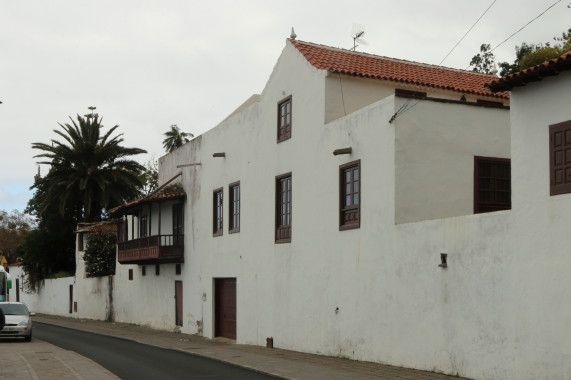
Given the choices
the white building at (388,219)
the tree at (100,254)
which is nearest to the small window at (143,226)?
the white building at (388,219)

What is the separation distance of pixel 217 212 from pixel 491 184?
12035 mm

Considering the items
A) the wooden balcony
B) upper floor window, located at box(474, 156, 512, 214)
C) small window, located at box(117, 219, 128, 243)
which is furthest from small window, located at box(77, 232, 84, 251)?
upper floor window, located at box(474, 156, 512, 214)

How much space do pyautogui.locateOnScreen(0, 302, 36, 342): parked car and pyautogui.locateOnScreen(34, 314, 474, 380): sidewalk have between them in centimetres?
373

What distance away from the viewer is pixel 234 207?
25.8 m

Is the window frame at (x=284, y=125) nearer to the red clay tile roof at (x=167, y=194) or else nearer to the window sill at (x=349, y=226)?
the window sill at (x=349, y=226)

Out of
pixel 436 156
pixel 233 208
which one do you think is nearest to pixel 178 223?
pixel 233 208

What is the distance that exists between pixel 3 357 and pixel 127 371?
15.8ft

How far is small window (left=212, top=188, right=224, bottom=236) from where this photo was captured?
88.1 feet

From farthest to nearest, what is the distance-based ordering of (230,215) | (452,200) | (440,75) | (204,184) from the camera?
(204,184), (230,215), (440,75), (452,200)

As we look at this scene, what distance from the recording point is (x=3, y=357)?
19.1m

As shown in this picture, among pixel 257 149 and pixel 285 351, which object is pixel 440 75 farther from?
pixel 285 351

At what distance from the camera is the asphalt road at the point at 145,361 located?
15.7 metres

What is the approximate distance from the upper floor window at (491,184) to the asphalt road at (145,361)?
6473mm

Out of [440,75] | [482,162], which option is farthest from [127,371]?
[440,75]
